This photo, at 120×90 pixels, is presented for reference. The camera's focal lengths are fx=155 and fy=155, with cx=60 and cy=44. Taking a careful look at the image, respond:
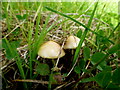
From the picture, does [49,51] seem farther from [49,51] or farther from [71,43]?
[71,43]

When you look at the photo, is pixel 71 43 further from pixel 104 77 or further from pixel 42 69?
pixel 104 77

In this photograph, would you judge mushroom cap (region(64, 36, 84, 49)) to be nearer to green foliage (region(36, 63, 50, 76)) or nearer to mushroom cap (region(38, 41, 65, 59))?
mushroom cap (region(38, 41, 65, 59))

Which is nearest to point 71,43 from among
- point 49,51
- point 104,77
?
point 49,51

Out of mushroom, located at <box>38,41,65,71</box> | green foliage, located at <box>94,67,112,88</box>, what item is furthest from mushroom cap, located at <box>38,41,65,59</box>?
green foliage, located at <box>94,67,112,88</box>

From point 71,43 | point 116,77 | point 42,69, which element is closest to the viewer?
point 116,77

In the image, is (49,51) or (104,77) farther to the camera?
(49,51)

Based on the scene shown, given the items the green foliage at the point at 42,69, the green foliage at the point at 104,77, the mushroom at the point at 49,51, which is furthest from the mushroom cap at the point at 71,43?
the green foliage at the point at 104,77

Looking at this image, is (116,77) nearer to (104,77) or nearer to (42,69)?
(104,77)

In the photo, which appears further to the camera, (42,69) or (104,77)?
(42,69)

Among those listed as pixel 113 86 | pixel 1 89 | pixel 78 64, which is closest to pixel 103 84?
pixel 113 86

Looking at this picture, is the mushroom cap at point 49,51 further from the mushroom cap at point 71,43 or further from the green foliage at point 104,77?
the green foliage at point 104,77

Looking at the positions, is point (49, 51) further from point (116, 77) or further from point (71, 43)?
point (116, 77)

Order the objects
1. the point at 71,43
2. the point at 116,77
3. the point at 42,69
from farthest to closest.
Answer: the point at 71,43, the point at 42,69, the point at 116,77
